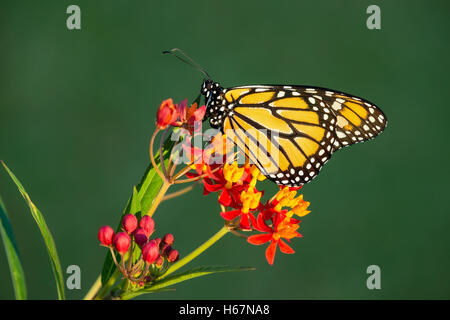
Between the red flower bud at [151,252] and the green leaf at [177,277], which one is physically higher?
the red flower bud at [151,252]

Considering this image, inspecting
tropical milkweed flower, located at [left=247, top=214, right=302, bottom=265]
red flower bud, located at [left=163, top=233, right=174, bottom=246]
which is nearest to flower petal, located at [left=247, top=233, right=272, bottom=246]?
tropical milkweed flower, located at [left=247, top=214, right=302, bottom=265]

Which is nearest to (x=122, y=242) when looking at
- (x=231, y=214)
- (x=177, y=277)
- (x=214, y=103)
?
(x=177, y=277)

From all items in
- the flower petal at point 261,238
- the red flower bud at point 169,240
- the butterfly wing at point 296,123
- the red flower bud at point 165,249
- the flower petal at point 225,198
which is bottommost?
the flower petal at point 261,238

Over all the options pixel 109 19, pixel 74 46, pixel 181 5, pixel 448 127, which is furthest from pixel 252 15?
pixel 448 127

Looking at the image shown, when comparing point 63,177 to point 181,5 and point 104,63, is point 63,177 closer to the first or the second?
point 104,63

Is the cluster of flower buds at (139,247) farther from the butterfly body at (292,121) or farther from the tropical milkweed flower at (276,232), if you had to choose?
the butterfly body at (292,121)

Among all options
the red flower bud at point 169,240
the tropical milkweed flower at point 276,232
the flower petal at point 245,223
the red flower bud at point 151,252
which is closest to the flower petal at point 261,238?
the tropical milkweed flower at point 276,232

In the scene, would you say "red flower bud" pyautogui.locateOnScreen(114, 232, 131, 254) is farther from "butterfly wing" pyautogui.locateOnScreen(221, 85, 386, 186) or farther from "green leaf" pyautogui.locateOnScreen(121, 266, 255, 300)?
"butterfly wing" pyautogui.locateOnScreen(221, 85, 386, 186)
